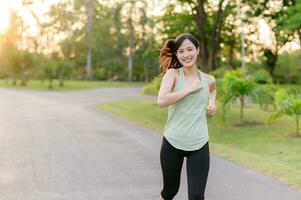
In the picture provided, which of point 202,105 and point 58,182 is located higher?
point 202,105

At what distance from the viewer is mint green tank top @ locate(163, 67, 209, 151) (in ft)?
14.1

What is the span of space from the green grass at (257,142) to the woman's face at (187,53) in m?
3.28

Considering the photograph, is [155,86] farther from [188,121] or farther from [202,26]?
[188,121]

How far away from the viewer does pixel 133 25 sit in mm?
63531


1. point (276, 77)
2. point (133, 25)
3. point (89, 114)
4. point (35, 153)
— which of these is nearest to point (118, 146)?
point (35, 153)

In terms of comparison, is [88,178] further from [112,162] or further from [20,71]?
[20,71]

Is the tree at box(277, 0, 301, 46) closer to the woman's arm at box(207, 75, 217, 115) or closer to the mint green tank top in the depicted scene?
the woman's arm at box(207, 75, 217, 115)

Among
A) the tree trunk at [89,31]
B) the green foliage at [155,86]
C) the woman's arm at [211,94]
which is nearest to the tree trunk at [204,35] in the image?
the green foliage at [155,86]

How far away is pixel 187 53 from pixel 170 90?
0.34m

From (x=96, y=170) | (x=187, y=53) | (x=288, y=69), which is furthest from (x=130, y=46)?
(x=187, y=53)

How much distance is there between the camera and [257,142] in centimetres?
1191

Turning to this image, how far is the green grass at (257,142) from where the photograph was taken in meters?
8.36

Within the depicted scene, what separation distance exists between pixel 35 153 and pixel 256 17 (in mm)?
11442

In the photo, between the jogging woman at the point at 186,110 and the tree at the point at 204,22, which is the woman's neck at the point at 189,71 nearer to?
the jogging woman at the point at 186,110
